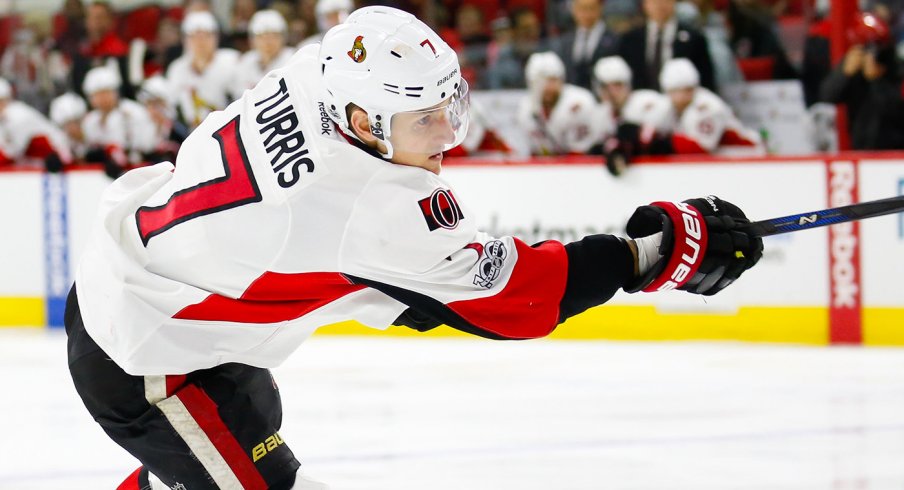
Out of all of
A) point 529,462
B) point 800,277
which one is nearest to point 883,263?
point 800,277

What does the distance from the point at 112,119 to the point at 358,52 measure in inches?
282

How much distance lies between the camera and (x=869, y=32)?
294 inches

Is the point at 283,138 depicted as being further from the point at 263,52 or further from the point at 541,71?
the point at 263,52

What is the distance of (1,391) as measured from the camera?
6.09m

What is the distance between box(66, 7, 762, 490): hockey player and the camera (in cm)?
270

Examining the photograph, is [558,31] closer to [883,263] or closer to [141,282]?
[883,263]

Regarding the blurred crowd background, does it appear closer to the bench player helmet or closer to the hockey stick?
the bench player helmet

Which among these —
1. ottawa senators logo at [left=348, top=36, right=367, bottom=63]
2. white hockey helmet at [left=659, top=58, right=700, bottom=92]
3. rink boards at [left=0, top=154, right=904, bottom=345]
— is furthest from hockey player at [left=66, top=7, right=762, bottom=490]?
white hockey helmet at [left=659, top=58, right=700, bottom=92]

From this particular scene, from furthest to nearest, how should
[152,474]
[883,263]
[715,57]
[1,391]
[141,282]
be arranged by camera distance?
1. [715,57]
2. [883,263]
3. [1,391]
4. [152,474]
5. [141,282]

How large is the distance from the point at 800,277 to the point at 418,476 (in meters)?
3.37

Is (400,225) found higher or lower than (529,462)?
higher

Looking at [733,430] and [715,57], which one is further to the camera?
[715,57]

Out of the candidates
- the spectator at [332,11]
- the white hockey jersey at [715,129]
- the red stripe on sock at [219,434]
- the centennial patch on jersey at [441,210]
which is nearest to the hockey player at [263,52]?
the spectator at [332,11]

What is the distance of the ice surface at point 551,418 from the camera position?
4.23 m
